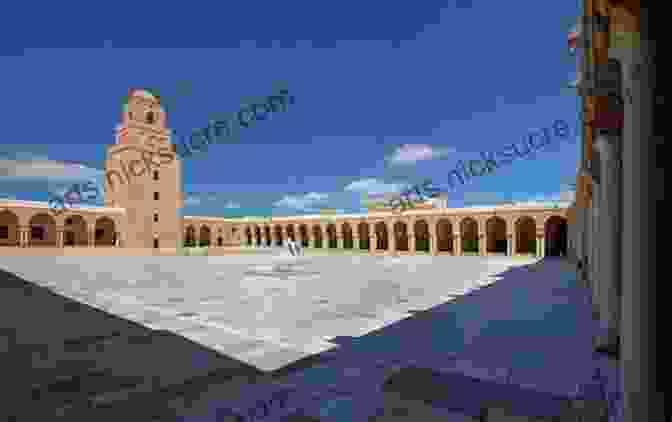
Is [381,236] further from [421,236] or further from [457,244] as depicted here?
[457,244]

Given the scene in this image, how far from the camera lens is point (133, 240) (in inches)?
1319

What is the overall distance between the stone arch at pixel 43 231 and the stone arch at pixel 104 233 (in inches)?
133

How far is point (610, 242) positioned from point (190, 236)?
148 feet

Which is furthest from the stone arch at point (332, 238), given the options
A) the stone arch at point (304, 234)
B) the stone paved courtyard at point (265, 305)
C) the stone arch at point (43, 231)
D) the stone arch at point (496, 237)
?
the stone paved courtyard at point (265, 305)

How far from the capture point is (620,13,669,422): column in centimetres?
187

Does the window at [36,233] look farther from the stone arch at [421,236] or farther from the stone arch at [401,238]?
the stone arch at [421,236]

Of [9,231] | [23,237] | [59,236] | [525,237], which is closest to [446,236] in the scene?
[525,237]

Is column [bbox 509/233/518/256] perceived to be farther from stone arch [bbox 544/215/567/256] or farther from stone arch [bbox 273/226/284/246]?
stone arch [bbox 273/226/284/246]

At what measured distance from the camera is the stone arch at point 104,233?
3603 centimetres

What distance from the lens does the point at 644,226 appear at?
1.92 meters

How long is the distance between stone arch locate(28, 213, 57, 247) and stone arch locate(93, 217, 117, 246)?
11.1 feet

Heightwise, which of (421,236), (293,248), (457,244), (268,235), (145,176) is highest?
(145,176)

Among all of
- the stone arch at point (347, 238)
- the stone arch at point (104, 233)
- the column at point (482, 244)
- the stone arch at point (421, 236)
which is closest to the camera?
the column at point (482, 244)

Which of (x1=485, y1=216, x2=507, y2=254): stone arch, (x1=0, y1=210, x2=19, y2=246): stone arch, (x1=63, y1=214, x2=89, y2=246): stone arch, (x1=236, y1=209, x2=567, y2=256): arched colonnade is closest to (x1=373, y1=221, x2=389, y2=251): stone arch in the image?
(x1=236, y1=209, x2=567, y2=256): arched colonnade
